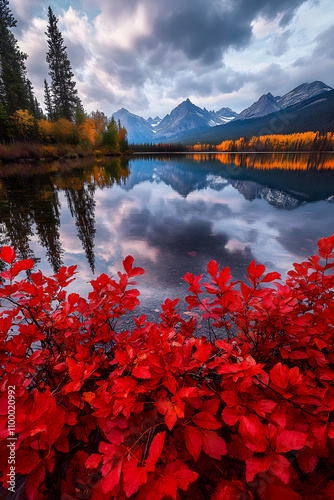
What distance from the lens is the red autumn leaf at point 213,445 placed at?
0.95 metres

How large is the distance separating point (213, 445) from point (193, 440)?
0.10m

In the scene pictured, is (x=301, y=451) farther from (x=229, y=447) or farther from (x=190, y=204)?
(x=190, y=204)

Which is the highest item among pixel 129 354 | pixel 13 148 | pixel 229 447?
pixel 13 148

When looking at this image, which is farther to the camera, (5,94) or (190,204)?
(5,94)

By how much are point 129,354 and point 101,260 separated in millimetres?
4887

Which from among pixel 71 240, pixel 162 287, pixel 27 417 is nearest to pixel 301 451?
pixel 27 417

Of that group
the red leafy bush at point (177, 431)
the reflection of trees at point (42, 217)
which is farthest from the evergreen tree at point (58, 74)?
the red leafy bush at point (177, 431)

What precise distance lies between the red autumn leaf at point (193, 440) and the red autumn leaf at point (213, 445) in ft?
0.11

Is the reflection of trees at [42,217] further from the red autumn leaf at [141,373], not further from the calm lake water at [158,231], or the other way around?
the red autumn leaf at [141,373]

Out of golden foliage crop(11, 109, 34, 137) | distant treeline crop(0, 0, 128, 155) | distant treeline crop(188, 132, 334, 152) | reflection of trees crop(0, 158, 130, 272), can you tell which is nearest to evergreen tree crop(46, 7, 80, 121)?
distant treeline crop(0, 0, 128, 155)

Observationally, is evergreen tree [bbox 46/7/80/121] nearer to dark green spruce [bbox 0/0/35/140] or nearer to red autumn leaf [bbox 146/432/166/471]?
dark green spruce [bbox 0/0/35/140]

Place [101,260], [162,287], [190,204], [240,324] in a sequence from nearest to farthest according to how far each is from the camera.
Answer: [240,324]
[162,287]
[101,260]
[190,204]

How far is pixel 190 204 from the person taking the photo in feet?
42.1

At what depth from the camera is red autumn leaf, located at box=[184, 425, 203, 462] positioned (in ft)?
3.07
